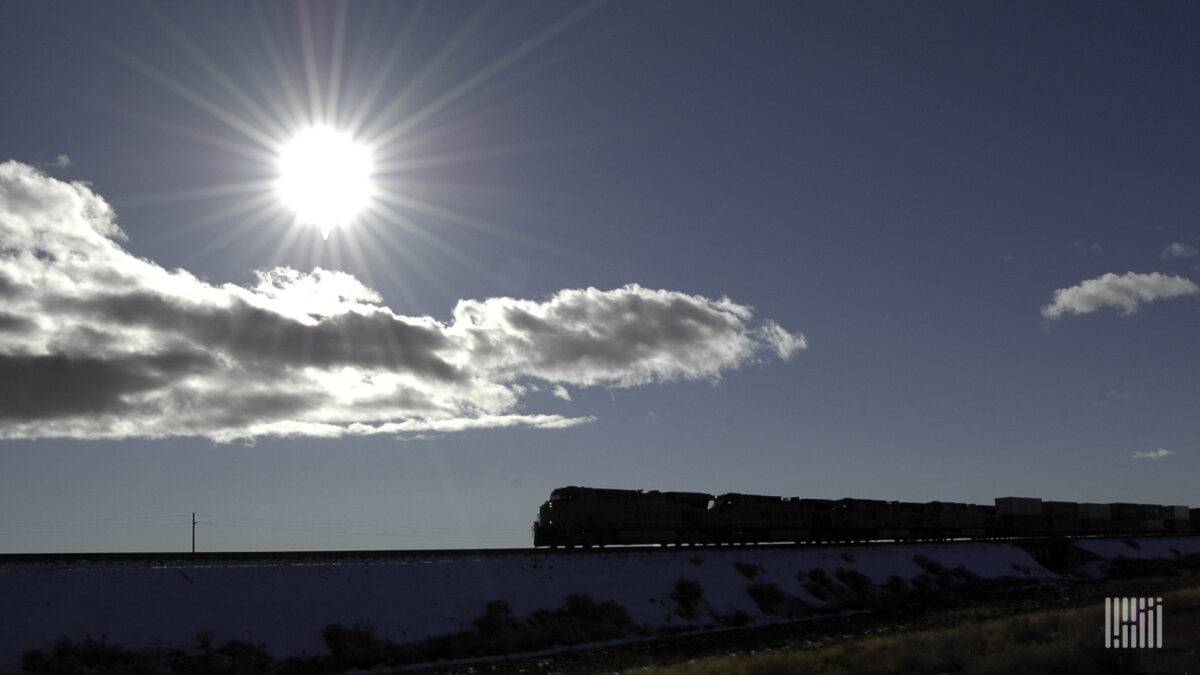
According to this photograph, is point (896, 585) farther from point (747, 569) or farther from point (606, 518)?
point (606, 518)

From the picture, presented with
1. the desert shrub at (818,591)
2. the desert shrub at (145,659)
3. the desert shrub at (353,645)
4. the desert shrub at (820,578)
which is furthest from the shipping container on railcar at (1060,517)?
the desert shrub at (145,659)

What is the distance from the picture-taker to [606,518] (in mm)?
48094

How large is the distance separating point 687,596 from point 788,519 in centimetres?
2314

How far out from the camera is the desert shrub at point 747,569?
44.3 meters

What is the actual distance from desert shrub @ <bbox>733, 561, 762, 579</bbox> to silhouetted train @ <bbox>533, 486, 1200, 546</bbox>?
611cm

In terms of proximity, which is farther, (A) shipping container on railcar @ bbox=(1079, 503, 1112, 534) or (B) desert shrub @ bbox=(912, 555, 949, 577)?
(A) shipping container on railcar @ bbox=(1079, 503, 1112, 534)

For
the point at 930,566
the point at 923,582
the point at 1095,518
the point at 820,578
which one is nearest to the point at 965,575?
the point at 930,566

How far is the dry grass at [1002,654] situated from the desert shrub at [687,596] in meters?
7.19

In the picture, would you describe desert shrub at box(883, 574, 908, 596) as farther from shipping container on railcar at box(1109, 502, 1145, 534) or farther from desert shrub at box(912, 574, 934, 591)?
shipping container on railcar at box(1109, 502, 1145, 534)

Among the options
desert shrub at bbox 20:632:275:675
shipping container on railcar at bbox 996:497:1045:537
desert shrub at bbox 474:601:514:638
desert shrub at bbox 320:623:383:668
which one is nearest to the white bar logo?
desert shrub at bbox 474:601:514:638

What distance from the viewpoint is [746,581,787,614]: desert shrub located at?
136 feet

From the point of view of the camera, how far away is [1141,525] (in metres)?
101

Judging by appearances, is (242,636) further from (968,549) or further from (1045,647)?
(968,549)

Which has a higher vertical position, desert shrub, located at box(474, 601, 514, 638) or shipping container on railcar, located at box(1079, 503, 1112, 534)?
desert shrub, located at box(474, 601, 514, 638)
